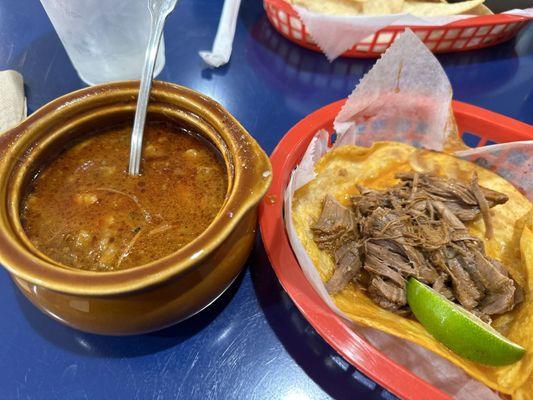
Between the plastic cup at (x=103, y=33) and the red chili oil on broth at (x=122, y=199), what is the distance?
524 mm

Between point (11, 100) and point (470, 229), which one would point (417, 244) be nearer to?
point (470, 229)

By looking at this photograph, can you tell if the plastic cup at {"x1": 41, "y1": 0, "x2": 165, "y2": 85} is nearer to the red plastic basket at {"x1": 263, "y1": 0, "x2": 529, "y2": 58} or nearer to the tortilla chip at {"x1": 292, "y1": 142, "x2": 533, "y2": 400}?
the red plastic basket at {"x1": 263, "y1": 0, "x2": 529, "y2": 58}

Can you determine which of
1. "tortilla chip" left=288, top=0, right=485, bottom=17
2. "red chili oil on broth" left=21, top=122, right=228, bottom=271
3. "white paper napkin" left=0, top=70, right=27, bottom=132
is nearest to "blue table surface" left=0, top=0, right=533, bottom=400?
"red chili oil on broth" left=21, top=122, right=228, bottom=271

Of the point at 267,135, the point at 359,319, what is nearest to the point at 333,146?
the point at 267,135

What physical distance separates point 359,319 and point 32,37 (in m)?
2.01

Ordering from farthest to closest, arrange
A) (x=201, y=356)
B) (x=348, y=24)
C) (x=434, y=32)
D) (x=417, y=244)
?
1. (x=434, y=32)
2. (x=348, y=24)
3. (x=417, y=244)
4. (x=201, y=356)

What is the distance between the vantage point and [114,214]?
1.05 m

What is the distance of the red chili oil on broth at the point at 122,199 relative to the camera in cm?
99

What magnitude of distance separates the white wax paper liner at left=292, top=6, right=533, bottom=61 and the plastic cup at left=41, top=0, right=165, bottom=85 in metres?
0.66

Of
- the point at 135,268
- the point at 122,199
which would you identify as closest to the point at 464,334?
the point at 135,268

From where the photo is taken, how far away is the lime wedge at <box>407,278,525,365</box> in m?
1.00

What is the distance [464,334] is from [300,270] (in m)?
0.42

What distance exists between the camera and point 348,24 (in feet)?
5.63

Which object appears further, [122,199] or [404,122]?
[404,122]
